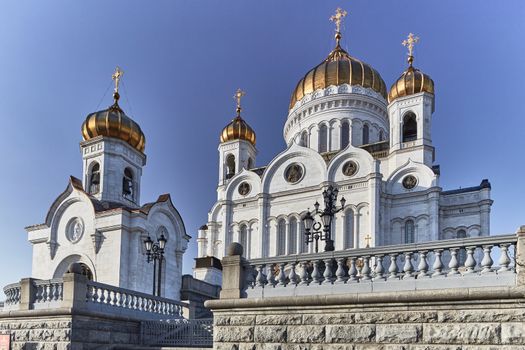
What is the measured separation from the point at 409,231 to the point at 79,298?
22.5m

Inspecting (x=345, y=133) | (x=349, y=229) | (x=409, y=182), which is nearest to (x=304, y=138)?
(x=345, y=133)

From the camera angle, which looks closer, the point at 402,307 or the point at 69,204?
the point at 402,307

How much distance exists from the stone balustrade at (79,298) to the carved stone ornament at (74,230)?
11777 millimetres

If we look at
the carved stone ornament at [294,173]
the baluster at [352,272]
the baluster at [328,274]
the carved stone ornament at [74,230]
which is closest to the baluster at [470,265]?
the baluster at [352,272]

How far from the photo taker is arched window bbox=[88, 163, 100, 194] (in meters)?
29.3

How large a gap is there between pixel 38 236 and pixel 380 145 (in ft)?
68.7

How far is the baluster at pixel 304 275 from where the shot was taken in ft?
33.8

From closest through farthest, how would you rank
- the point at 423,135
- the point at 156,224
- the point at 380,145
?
the point at 156,224, the point at 423,135, the point at 380,145

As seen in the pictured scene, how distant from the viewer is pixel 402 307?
9.07 m

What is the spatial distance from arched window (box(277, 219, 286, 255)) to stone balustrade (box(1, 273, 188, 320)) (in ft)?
61.3

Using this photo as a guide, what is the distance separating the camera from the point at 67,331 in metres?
13.1

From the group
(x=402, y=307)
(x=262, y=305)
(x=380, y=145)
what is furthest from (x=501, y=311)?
(x=380, y=145)

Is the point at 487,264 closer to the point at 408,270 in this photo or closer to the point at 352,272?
the point at 408,270

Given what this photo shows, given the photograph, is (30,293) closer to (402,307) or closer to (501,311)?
(402,307)
